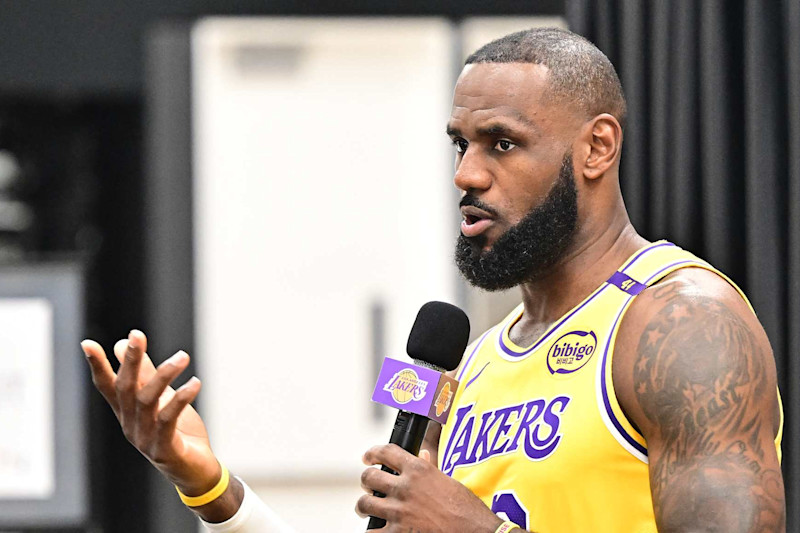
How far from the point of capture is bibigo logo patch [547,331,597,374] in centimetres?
147

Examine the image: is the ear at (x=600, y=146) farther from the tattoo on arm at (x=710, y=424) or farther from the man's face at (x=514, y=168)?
the tattoo on arm at (x=710, y=424)

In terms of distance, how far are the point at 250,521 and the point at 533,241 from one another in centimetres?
54

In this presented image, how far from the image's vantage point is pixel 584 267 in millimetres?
1608

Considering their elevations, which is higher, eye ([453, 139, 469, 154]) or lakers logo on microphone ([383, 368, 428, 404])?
eye ([453, 139, 469, 154])

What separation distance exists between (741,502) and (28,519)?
2808mm

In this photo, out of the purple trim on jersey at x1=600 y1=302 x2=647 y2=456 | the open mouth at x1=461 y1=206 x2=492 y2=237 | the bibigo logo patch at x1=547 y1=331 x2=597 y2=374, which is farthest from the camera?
the open mouth at x1=461 y1=206 x2=492 y2=237

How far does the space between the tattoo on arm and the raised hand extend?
506 mm

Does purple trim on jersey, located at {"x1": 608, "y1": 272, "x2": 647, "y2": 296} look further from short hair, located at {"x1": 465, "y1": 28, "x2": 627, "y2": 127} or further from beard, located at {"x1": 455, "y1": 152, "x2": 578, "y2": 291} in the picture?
short hair, located at {"x1": 465, "y1": 28, "x2": 627, "y2": 127}

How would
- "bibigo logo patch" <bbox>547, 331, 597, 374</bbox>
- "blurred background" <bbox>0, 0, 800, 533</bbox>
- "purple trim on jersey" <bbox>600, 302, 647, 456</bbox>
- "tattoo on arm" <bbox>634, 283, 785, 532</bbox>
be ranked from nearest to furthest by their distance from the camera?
1. "tattoo on arm" <bbox>634, 283, 785, 532</bbox>
2. "purple trim on jersey" <bbox>600, 302, 647, 456</bbox>
3. "bibigo logo patch" <bbox>547, 331, 597, 374</bbox>
4. "blurred background" <bbox>0, 0, 800, 533</bbox>

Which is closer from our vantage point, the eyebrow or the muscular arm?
the muscular arm

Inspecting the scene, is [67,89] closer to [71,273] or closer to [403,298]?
[71,273]

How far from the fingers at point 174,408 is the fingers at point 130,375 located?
0.11 feet

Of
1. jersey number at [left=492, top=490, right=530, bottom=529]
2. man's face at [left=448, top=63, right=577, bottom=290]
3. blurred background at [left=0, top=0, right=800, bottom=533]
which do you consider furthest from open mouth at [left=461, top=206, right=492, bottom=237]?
blurred background at [left=0, top=0, right=800, bottom=533]

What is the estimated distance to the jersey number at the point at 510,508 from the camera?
4.75 feet
